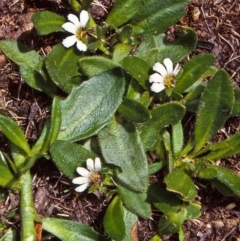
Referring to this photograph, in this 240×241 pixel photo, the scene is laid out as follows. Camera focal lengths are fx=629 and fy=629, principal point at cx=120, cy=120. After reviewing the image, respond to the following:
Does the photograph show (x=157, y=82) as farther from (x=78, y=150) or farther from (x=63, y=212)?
(x=63, y=212)

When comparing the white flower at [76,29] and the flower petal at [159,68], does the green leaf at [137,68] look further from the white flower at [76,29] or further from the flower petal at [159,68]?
the white flower at [76,29]

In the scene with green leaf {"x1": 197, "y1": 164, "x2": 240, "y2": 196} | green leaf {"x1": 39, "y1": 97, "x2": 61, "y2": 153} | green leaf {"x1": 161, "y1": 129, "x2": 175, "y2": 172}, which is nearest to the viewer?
green leaf {"x1": 39, "y1": 97, "x2": 61, "y2": 153}

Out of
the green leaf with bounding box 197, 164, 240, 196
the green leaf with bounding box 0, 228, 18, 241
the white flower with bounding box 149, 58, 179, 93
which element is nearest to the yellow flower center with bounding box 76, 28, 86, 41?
the white flower with bounding box 149, 58, 179, 93

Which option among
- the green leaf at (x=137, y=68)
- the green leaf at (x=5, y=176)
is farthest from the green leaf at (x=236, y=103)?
the green leaf at (x=5, y=176)

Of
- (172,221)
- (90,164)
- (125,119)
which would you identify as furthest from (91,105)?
(172,221)

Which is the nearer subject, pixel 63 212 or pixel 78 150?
pixel 78 150

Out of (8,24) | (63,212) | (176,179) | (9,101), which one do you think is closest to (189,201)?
(176,179)

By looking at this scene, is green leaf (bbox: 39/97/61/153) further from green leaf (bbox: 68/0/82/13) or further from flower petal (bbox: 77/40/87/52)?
green leaf (bbox: 68/0/82/13)
